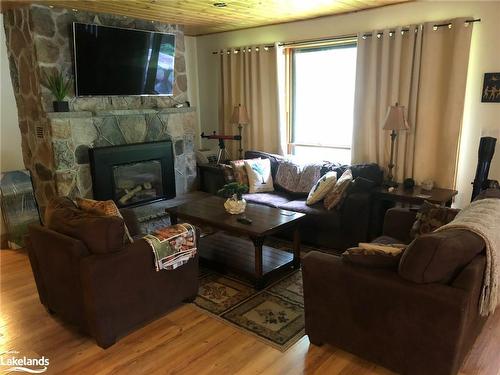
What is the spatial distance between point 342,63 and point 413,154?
4.54ft

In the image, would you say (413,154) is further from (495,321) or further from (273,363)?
(273,363)

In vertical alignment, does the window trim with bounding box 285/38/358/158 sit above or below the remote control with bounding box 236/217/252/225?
above

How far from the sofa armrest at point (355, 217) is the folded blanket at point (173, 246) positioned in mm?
1688

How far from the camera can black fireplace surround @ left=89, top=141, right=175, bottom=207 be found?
4371mm

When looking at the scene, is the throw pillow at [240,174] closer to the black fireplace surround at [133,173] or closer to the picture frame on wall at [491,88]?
the black fireplace surround at [133,173]

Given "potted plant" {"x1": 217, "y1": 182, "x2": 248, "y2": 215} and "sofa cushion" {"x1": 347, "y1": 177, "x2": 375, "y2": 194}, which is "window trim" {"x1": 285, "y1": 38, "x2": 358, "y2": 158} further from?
"potted plant" {"x1": 217, "y1": 182, "x2": 248, "y2": 215}

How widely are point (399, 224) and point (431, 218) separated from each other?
1.11 ft

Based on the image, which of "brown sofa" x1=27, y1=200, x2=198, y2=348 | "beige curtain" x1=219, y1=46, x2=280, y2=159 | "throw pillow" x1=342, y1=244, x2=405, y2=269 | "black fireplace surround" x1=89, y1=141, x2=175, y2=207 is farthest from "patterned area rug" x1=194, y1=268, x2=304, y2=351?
"beige curtain" x1=219, y1=46, x2=280, y2=159

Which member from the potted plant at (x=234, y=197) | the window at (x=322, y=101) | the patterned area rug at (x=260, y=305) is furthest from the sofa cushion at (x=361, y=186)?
the potted plant at (x=234, y=197)

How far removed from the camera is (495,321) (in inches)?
108

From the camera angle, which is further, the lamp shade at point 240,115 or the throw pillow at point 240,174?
the lamp shade at point 240,115

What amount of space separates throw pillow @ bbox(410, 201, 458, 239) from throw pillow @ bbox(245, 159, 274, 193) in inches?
85.1

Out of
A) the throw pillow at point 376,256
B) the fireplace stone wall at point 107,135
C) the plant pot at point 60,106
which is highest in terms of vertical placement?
the plant pot at point 60,106

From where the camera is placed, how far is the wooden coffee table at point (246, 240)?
10.5 feet
